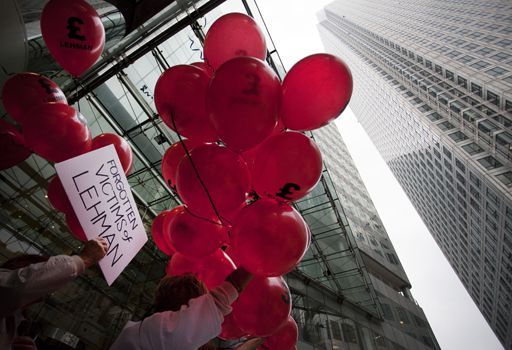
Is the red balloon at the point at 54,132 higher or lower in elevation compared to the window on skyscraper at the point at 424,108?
higher

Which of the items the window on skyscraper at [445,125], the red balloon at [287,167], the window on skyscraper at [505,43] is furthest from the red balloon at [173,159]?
the window on skyscraper at [505,43]

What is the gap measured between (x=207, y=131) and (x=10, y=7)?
9.48 ft

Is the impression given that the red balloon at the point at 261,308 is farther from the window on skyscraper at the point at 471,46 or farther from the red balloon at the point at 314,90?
the window on skyscraper at the point at 471,46

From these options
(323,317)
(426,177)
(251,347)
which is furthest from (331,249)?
(426,177)

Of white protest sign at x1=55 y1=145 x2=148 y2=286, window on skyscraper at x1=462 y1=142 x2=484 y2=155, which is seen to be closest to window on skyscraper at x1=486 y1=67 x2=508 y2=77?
window on skyscraper at x1=462 y1=142 x2=484 y2=155

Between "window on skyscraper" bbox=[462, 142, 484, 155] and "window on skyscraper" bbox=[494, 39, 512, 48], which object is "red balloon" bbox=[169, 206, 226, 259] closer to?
"window on skyscraper" bbox=[462, 142, 484, 155]

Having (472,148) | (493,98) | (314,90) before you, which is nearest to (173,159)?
(314,90)

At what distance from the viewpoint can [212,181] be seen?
6.31 feet

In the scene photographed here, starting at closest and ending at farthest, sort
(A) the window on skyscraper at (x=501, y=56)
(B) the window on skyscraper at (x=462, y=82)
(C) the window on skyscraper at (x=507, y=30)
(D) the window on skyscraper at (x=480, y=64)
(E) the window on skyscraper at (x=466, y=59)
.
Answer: (A) the window on skyscraper at (x=501, y=56) → (D) the window on skyscraper at (x=480, y=64) → (C) the window on skyscraper at (x=507, y=30) → (B) the window on skyscraper at (x=462, y=82) → (E) the window on skyscraper at (x=466, y=59)

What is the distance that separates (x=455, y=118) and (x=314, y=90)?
146 feet

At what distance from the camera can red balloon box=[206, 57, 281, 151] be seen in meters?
1.75

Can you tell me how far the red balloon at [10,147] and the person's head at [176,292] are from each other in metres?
2.39

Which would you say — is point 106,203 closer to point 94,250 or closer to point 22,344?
point 94,250

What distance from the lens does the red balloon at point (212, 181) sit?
1.93m
